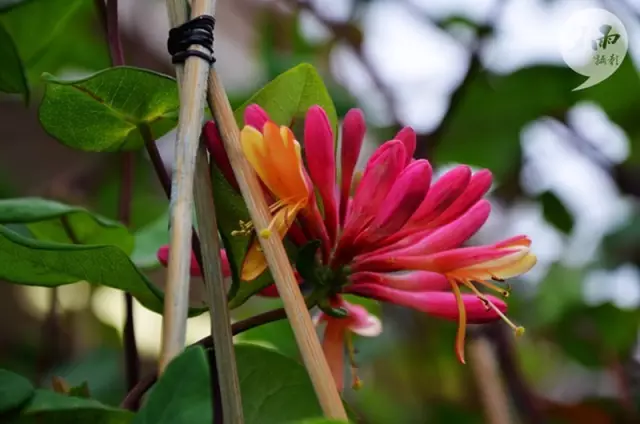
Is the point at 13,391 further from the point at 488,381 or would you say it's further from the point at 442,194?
the point at 488,381

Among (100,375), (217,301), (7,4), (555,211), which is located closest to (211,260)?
(217,301)

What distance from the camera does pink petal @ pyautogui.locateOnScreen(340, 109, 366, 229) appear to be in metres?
0.32

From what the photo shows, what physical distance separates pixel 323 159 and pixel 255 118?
33 mm

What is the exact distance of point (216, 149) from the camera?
0.28 metres

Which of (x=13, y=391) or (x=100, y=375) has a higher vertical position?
(x=100, y=375)

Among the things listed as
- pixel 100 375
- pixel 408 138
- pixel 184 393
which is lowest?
pixel 184 393

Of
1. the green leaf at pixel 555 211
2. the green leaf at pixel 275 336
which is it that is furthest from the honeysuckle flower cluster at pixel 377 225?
the green leaf at pixel 555 211

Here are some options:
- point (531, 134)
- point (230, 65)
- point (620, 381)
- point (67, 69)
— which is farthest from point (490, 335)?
point (230, 65)

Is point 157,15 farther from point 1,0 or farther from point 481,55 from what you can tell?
point 1,0

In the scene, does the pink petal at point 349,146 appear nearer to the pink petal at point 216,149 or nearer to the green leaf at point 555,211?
the pink petal at point 216,149

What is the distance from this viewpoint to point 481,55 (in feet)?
2.50

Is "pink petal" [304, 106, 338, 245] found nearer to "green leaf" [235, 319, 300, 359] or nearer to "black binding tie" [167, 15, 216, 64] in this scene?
"black binding tie" [167, 15, 216, 64]

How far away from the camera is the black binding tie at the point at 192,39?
258 mm

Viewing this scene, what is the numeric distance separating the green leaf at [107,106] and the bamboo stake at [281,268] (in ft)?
0.18
